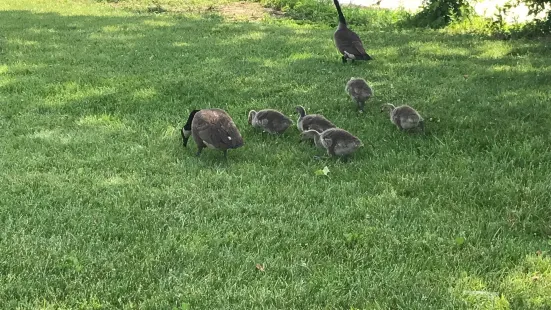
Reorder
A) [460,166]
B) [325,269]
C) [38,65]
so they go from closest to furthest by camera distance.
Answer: [325,269] < [460,166] < [38,65]

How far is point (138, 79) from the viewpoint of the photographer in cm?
994

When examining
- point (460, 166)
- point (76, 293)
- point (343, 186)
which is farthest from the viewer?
point (460, 166)

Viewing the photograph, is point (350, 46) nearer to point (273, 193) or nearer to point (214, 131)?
point (214, 131)

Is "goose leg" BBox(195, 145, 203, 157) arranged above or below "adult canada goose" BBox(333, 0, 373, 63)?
below

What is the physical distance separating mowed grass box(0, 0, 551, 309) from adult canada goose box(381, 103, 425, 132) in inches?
5.5

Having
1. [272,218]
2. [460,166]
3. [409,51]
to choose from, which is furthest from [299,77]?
[272,218]

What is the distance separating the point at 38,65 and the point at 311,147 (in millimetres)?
6882

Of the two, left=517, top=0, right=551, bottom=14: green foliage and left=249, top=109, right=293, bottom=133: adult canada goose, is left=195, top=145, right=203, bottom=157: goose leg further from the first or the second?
left=517, top=0, right=551, bottom=14: green foliage

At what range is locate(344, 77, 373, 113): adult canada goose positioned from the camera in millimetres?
7965

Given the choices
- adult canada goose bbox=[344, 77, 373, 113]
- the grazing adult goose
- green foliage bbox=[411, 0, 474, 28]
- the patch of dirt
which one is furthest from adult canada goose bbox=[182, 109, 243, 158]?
the patch of dirt

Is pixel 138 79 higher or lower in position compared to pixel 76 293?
higher

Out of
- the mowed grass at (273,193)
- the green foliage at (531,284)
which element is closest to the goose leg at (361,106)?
the mowed grass at (273,193)

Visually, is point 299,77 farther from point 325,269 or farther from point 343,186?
point 325,269

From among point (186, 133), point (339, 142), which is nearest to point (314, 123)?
point (339, 142)
